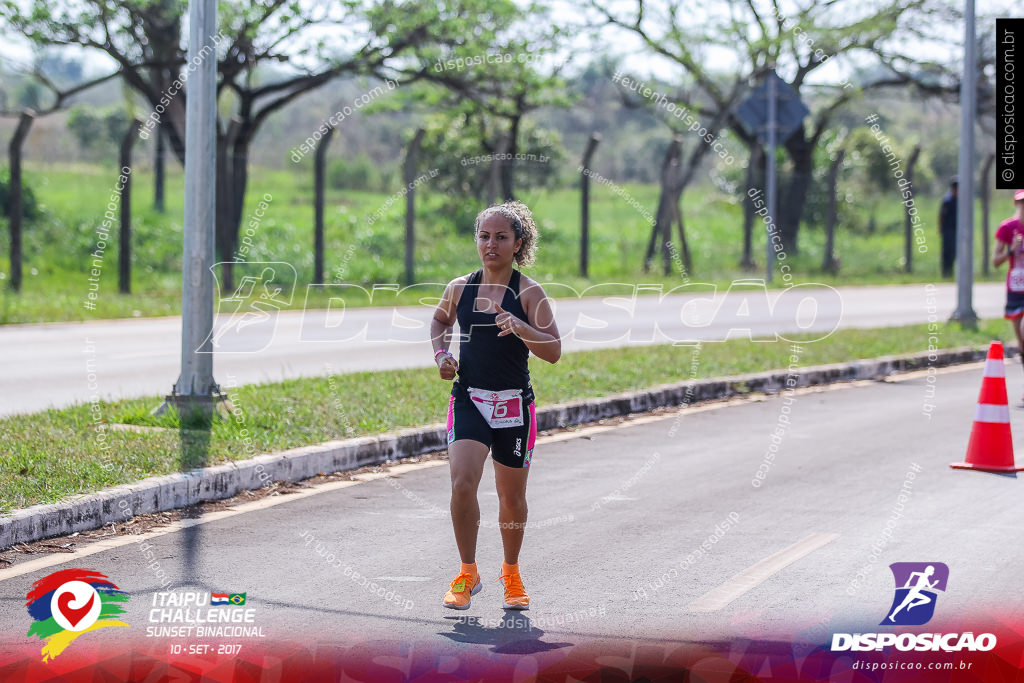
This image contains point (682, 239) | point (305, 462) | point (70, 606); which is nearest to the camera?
point (70, 606)

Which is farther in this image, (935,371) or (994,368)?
(935,371)

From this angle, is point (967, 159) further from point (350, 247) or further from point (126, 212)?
point (126, 212)

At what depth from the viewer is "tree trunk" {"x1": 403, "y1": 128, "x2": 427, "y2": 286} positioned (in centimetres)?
1966

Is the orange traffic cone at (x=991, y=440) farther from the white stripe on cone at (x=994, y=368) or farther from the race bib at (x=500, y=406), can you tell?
the race bib at (x=500, y=406)

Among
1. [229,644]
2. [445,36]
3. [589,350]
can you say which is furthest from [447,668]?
[445,36]

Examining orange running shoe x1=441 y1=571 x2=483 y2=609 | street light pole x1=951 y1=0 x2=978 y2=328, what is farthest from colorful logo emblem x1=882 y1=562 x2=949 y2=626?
street light pole x1=951 y1=0 x2=978 y2=328

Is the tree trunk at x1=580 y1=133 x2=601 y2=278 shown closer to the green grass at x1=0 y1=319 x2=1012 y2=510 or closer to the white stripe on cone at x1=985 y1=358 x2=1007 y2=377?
the green grass at x1=0 y1=319 x2=1012 y2=510

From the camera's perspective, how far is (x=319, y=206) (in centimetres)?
2006

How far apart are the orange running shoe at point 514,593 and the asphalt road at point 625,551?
66mm

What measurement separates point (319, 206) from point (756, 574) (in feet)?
49.9

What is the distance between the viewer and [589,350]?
13.5 meters

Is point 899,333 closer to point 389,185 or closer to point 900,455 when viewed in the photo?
point 900,455

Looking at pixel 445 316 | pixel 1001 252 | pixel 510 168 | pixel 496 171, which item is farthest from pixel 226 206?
pixel 445 316

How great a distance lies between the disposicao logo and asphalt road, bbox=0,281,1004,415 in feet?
21.3
